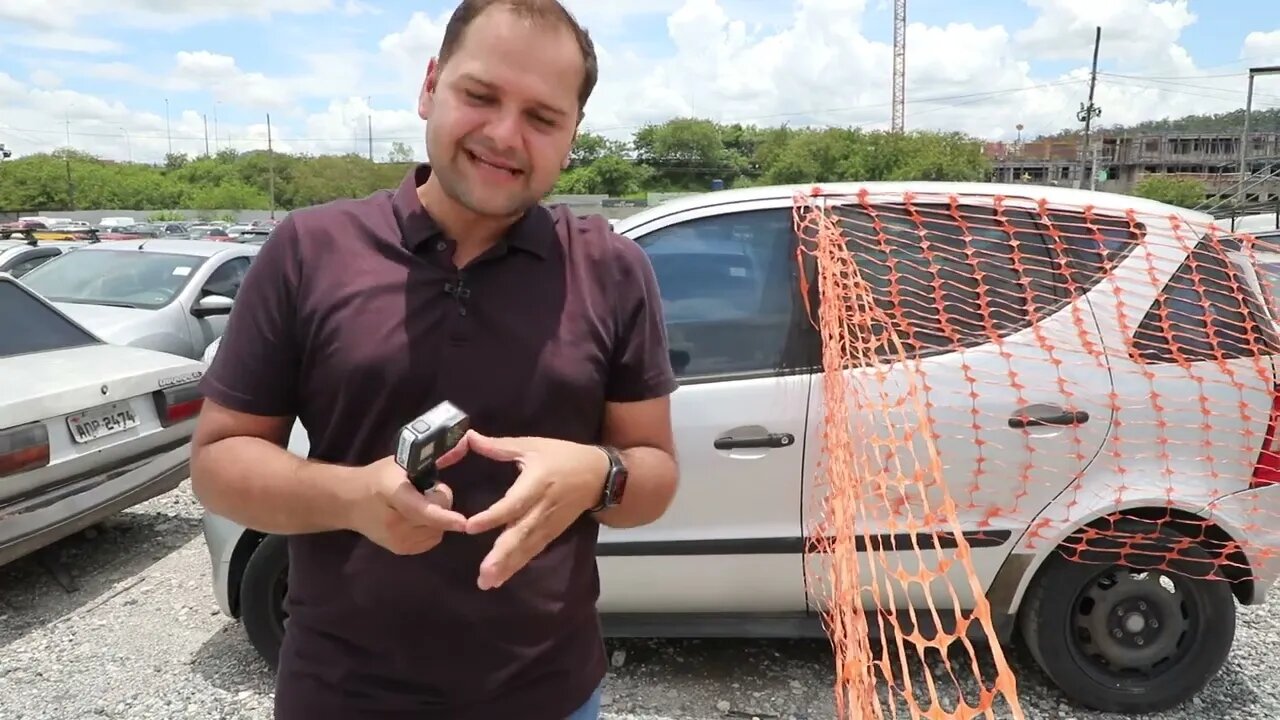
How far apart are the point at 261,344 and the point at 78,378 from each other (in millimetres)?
3281

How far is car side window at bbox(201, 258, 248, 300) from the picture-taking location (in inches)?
272

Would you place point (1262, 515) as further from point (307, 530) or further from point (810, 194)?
point (307, 530)

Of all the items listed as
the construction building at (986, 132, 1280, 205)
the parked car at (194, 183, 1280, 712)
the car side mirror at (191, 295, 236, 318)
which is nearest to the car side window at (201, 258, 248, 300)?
the car side mirror at (191, 295, 236, 318)

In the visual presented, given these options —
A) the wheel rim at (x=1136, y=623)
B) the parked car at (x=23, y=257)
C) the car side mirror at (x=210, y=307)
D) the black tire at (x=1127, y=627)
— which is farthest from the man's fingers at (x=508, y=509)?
the parked car at (x=23, y=257)

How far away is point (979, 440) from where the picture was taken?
8.81 ft

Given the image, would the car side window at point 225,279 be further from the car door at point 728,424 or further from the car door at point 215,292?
the car door at point 728,424

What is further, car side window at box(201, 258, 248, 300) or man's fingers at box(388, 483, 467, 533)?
car side window at box(201, 258, 248, 300)

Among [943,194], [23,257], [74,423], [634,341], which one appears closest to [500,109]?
[634,341]

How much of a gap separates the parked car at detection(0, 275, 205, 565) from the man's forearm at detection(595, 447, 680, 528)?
8.21ft

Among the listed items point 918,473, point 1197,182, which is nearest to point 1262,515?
point 918,473

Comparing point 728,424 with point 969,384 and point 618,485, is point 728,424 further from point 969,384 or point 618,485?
point 618,485

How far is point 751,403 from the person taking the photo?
2.75 m

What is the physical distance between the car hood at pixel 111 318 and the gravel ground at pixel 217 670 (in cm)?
238

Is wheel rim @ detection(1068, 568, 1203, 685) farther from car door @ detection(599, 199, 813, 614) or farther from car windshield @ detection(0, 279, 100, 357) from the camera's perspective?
car windshield @ detection(0, 279, 100, 357)
